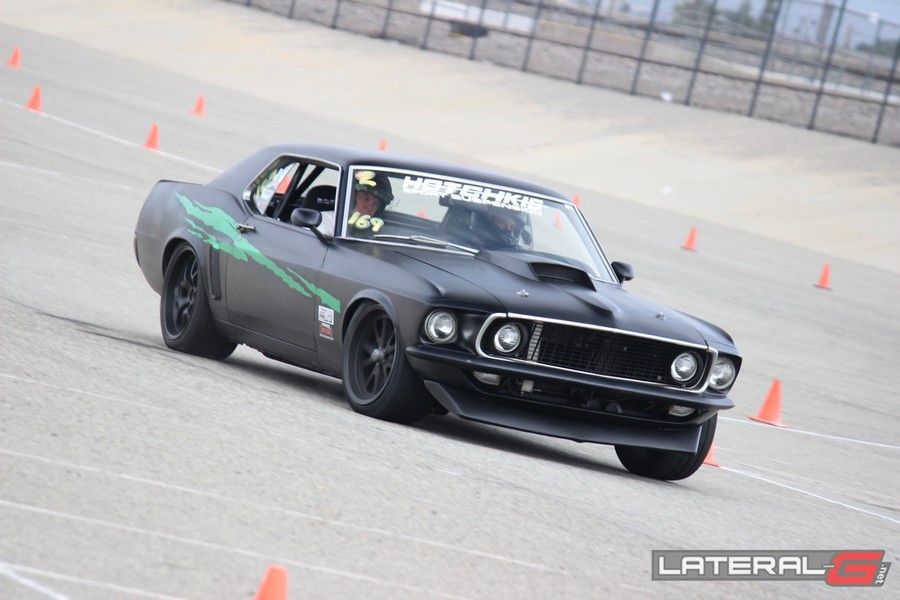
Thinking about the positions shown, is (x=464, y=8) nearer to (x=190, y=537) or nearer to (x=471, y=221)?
(x=471, y=221)

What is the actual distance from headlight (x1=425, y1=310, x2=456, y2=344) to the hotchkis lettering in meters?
1.35

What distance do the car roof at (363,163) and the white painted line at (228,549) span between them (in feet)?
12.7

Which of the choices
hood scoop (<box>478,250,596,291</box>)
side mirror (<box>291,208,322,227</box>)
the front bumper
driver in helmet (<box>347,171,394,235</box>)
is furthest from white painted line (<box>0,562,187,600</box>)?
driver in helmet (<box>347,171,394,235</box>)

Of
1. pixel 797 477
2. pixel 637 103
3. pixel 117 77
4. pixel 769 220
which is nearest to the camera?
pixel 797 477

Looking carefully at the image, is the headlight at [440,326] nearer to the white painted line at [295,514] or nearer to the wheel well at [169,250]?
the white painted line at [295,514]

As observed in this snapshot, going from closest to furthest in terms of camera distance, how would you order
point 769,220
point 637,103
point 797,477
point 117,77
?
point 797,477 < point 769,220 < point 117,77 < point 637,103

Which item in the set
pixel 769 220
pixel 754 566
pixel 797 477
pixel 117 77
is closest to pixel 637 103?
pixel 769 220

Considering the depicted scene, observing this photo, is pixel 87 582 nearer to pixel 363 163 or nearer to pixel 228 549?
pixel 228 549

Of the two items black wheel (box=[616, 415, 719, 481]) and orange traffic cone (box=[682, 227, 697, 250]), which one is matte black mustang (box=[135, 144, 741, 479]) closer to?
black wheel (box=[616, 415, 719, 481])

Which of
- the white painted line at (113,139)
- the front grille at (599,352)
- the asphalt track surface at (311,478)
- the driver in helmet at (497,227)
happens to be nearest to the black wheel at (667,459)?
the asphalt track surface at (311,478)

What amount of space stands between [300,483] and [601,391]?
2.01 meters

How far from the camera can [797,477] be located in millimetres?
8945

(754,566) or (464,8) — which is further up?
(464,8)

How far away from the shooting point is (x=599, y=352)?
732cm
